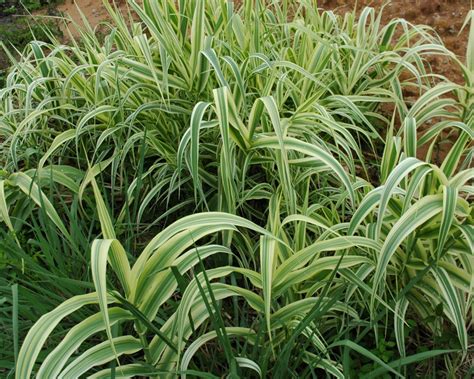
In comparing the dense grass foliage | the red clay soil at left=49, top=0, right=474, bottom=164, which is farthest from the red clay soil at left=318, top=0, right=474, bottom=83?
the dense grass foliage

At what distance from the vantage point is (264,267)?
1.17 metres

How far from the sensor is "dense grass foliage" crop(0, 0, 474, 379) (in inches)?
46.6

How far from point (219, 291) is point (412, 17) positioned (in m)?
1.82

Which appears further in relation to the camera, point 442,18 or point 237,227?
point 442,18

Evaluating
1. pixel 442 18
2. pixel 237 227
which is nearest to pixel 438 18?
pixel 442 18

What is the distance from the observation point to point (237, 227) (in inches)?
65.5

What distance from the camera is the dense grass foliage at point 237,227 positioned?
3.88 ft

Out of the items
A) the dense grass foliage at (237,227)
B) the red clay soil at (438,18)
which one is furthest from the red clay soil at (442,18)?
the dense grass foliage at (237,227)

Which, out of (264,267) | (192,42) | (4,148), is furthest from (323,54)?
(4,148)

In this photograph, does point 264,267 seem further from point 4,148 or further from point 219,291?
point 4,148

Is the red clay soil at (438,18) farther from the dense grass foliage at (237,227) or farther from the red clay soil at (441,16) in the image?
the dense grass foliage at (237,227)

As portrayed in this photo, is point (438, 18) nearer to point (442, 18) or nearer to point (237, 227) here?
point (442, 18)

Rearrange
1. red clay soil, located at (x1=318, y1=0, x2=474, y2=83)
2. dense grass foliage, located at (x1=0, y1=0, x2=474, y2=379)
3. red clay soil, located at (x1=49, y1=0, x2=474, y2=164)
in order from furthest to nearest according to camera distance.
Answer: red clay soil, located at (x1=318, y1=0, x2=474, y2=83)
red clay soil, located at (x1=49, y1=0, x2=474, y2=164)
dense grass foliage, located at (x1=0, y1=0, x2=474, y2=379)

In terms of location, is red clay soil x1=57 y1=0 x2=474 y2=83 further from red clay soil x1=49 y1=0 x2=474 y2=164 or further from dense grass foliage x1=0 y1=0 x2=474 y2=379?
dense grass foliage x1=0 y1=0 x2=474 y2=379
